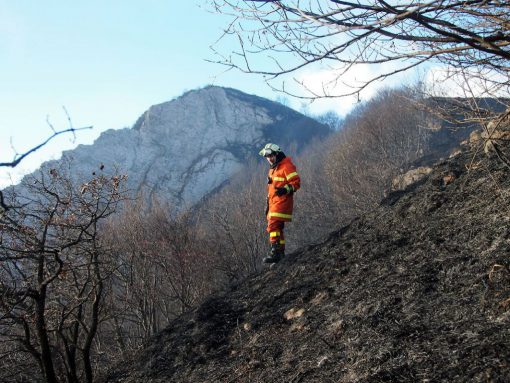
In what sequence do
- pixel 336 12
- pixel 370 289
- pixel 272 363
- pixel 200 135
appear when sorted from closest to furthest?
pixel 336 12, pixel 272 363, pixel 370 289, pixel 200 135

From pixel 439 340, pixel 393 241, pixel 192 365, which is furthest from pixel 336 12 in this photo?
pixel 192 365

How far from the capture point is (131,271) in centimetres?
819

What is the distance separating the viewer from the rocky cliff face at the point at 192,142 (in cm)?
4900

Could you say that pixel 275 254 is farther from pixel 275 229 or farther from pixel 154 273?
pixel 154 273

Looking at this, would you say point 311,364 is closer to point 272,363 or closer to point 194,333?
point 272,363

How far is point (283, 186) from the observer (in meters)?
6.00

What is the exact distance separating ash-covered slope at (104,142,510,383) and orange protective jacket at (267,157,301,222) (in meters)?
0.61

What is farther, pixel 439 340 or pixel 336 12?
pixel 439 340

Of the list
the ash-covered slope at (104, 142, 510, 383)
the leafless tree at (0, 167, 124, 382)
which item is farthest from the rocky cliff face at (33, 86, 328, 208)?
the ash-covered slope at (104, 142, 510, 383)

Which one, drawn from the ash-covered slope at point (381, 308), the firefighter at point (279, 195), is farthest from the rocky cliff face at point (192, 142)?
the ash-covered slope at point (381, 308)

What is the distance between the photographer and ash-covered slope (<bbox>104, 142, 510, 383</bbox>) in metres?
2.54

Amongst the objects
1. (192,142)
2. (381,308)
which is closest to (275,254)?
(381,308)

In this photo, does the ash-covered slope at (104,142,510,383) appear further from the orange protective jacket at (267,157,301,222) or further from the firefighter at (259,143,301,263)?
the orange protective jacket at (267,157,301,222)

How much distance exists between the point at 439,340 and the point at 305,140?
57605mm
